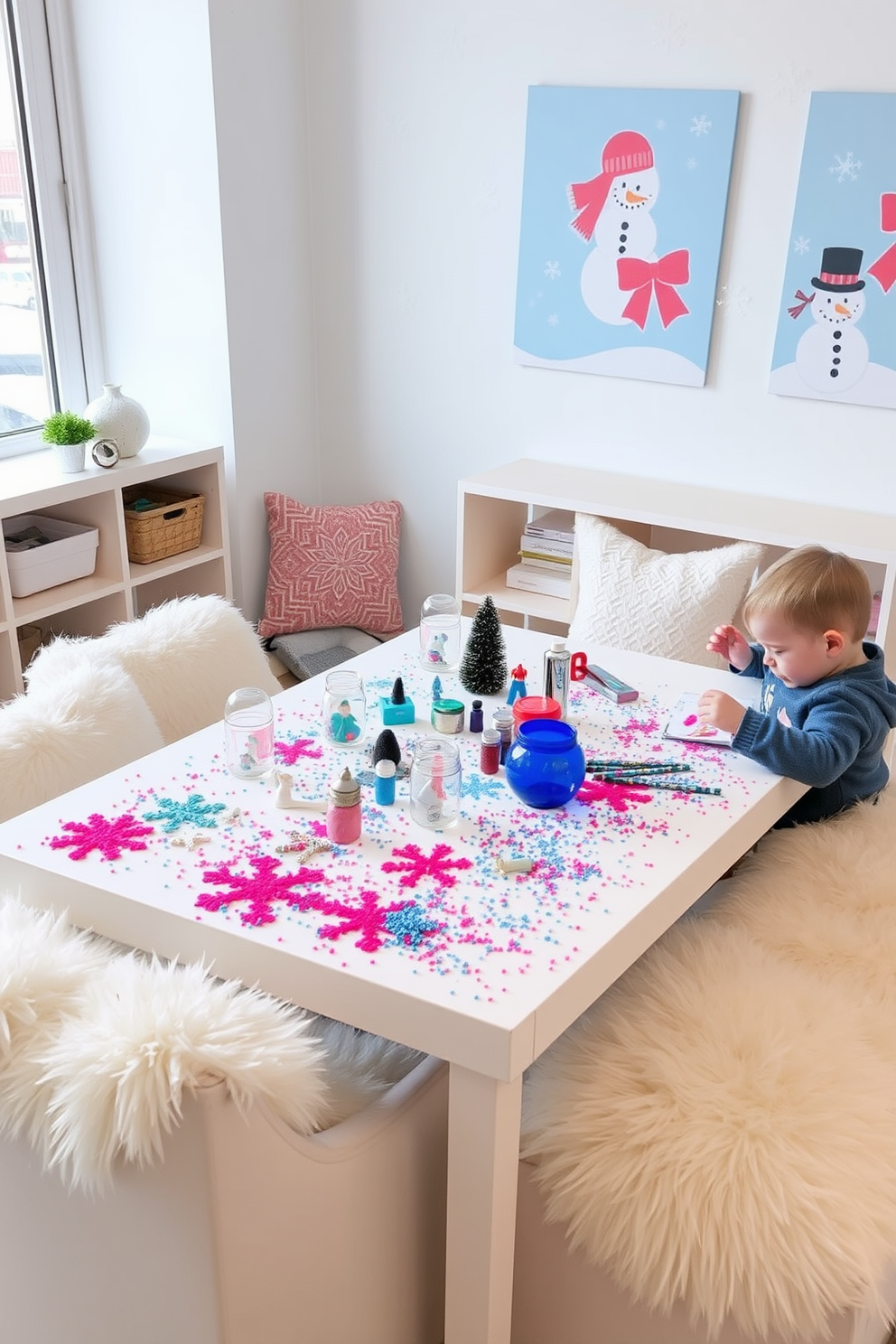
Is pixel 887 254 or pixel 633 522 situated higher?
pixel 887 254

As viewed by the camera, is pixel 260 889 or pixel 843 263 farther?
pixel 843 263

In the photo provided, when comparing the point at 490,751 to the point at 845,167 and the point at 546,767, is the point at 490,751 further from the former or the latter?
the point at 845,167

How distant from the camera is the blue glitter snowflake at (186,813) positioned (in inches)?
63.2

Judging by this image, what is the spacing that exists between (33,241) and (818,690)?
237 centimetres

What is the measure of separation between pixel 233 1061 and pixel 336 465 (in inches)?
105

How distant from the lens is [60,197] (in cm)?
317

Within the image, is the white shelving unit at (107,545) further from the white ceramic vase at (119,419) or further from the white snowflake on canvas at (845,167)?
the white snowflake on canvas at (845,167)

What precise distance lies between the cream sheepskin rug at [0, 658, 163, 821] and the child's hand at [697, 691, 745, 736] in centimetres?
90

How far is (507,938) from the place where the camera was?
1366mm

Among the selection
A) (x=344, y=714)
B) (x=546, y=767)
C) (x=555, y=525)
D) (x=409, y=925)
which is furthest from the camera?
(x=555, y=525)

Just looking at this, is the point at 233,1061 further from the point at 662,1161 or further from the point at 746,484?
the point at 746,484

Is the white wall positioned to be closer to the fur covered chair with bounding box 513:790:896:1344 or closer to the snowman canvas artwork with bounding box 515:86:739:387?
the snowman canvas artwork with bounding box 515:86:739:387

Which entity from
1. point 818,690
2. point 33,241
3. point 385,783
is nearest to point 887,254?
point 818,690

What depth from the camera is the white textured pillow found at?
107 inches
